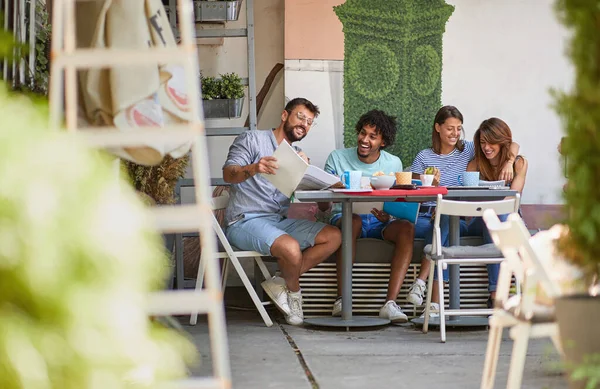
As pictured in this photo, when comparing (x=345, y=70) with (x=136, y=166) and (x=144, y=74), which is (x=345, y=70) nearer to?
(x=136, y=166)

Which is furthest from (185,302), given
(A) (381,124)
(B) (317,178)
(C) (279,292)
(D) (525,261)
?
(A) (381,124)

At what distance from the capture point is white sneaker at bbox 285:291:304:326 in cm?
572

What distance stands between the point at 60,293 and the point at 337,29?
618 centimetres

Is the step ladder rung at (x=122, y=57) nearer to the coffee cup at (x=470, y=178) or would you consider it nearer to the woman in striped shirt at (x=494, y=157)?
the coffee cup at (x=470, y=178)

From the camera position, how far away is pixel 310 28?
6977 mm

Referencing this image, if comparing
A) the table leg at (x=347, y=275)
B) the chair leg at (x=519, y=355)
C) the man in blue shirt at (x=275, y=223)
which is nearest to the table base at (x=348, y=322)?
the table leg at (x=347, y=275)

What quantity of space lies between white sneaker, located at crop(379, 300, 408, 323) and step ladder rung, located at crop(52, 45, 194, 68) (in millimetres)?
3923

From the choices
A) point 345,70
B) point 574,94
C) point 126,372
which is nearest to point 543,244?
point 574,94

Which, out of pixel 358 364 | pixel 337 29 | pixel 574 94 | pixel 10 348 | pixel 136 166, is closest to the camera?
pixel 10 348

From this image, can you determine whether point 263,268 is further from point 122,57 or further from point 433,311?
point 122,57

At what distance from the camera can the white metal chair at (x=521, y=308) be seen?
2.66 metres

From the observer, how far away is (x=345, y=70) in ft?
23.0

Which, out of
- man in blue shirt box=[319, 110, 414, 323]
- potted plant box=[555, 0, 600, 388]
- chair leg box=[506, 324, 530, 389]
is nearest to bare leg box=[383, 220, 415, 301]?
man in blue shirt box=[319, 110, 414, 323]

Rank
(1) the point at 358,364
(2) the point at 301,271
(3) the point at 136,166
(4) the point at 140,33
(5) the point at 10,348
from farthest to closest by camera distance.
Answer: (2) the point at 301,271
(3) the point at 136,166
(1) the point at 358,364
(4) the point at 140,33
(5) the point at 10,348
